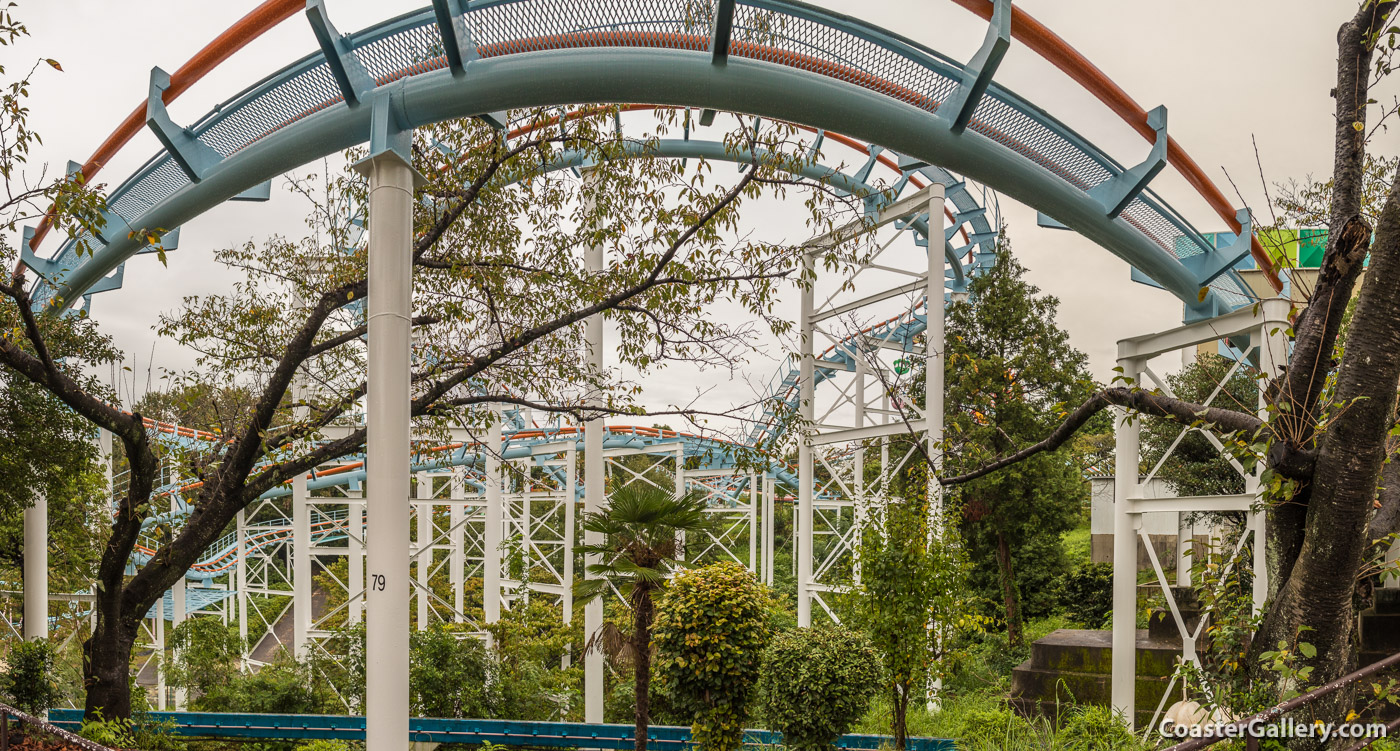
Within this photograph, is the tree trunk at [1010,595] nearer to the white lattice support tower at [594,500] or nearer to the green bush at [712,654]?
the white lattice support tower at [594,500]

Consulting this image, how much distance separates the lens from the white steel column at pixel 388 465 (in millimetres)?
4555

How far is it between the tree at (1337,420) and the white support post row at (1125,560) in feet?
11.3

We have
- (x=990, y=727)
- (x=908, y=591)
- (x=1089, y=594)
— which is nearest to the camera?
(x=908, y=591)

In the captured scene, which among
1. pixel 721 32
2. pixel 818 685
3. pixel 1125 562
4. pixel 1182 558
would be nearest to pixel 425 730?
pixel 818 685

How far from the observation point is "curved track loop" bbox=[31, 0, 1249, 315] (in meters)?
4.88

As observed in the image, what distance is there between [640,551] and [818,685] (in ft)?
6.57

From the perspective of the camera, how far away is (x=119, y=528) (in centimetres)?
727

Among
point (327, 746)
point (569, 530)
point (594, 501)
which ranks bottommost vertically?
point (327, 746)

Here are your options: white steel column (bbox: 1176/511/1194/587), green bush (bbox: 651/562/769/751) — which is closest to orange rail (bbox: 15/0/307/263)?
green bush (bbox: 651/562/769/751)

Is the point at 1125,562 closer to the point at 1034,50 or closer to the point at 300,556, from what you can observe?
the point at 1034,50

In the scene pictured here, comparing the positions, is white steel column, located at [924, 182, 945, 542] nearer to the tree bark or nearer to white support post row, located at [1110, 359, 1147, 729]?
white support post row, located at [1110, 359, 1147, 729]

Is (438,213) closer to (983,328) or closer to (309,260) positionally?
(309,260)

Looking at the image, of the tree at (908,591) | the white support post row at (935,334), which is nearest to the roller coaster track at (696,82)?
the tree at (908,591)

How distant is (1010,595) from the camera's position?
15.8 meters
